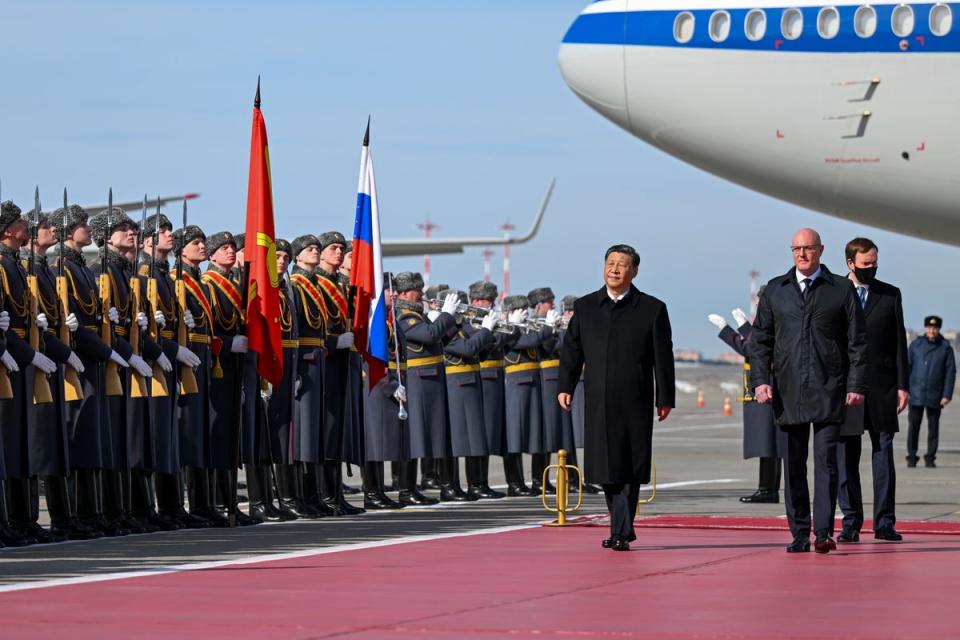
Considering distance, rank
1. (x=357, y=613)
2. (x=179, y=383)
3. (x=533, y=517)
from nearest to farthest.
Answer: (x=357, y=613), (x=179, y=383), (x=533, y=517)

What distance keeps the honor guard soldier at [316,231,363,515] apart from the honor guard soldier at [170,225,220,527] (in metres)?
1.25

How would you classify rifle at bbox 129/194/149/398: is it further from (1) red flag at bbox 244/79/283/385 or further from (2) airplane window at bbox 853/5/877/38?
(2) airplane window at bbox 853/5/877/38

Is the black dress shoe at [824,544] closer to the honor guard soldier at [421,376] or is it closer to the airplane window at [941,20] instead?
the honor guard soldier at [421,376]

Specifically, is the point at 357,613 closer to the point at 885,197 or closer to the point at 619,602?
the point at 619,602

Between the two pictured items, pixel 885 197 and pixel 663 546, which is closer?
pixel 663 546

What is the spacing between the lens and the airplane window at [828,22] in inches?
647

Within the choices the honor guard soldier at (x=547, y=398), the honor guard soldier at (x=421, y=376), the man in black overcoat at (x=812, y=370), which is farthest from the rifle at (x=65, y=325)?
the honor guard soldier at (x=547, y=398)

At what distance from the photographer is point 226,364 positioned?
43.3ft

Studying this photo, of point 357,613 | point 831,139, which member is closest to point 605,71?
point 831,139

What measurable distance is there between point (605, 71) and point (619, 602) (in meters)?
9.55

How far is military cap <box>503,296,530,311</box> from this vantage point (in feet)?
61.3

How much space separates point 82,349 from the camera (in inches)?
465

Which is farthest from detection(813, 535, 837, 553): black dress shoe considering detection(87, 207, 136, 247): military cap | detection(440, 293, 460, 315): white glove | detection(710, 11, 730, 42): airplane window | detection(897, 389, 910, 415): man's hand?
detection(710, 11, 730, 42): airplane window

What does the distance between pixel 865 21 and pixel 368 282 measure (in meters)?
4.90
